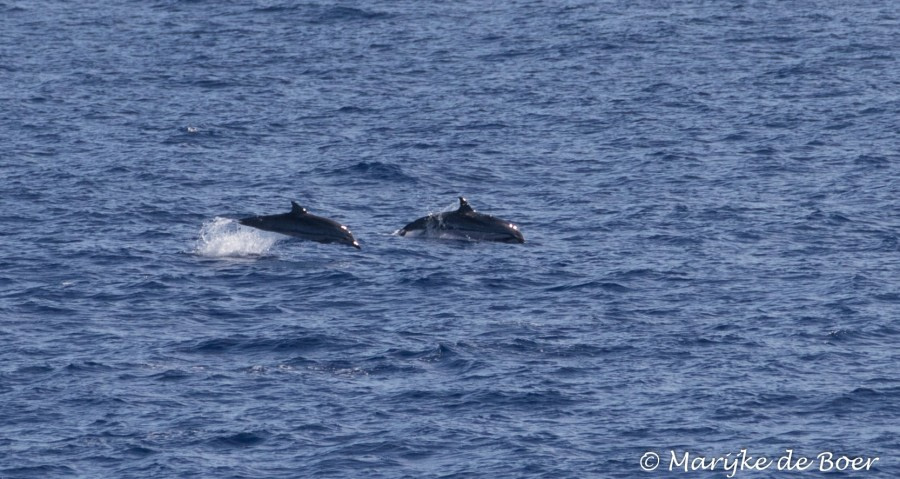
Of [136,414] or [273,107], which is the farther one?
[273,107]

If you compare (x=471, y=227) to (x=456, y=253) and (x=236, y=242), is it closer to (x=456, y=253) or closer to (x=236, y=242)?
(x=456, y=253)

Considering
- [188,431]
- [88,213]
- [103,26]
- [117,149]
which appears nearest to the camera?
[188,431]

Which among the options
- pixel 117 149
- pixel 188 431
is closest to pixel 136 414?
pixel 188 431

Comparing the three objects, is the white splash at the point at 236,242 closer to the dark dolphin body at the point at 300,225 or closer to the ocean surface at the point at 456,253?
the ocean surface at the point at 456,253

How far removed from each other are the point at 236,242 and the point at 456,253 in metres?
9.16

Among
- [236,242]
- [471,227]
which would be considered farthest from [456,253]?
[236,242]

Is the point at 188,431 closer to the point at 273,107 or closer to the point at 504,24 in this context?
the point at 273,107

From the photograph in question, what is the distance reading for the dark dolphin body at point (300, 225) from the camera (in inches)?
2847

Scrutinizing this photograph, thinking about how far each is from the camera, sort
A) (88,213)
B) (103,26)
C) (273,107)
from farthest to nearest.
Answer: (103,26)
(273,107)
(88,213)

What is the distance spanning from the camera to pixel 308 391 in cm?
6138

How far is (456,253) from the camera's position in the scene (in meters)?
76.0

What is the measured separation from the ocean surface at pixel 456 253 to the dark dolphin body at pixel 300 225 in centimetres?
175

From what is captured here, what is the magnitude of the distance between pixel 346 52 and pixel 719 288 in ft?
173

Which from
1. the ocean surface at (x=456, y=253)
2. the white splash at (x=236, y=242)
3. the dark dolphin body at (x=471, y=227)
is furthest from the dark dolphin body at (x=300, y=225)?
the dark dolphin body at (x=471, y=227)
